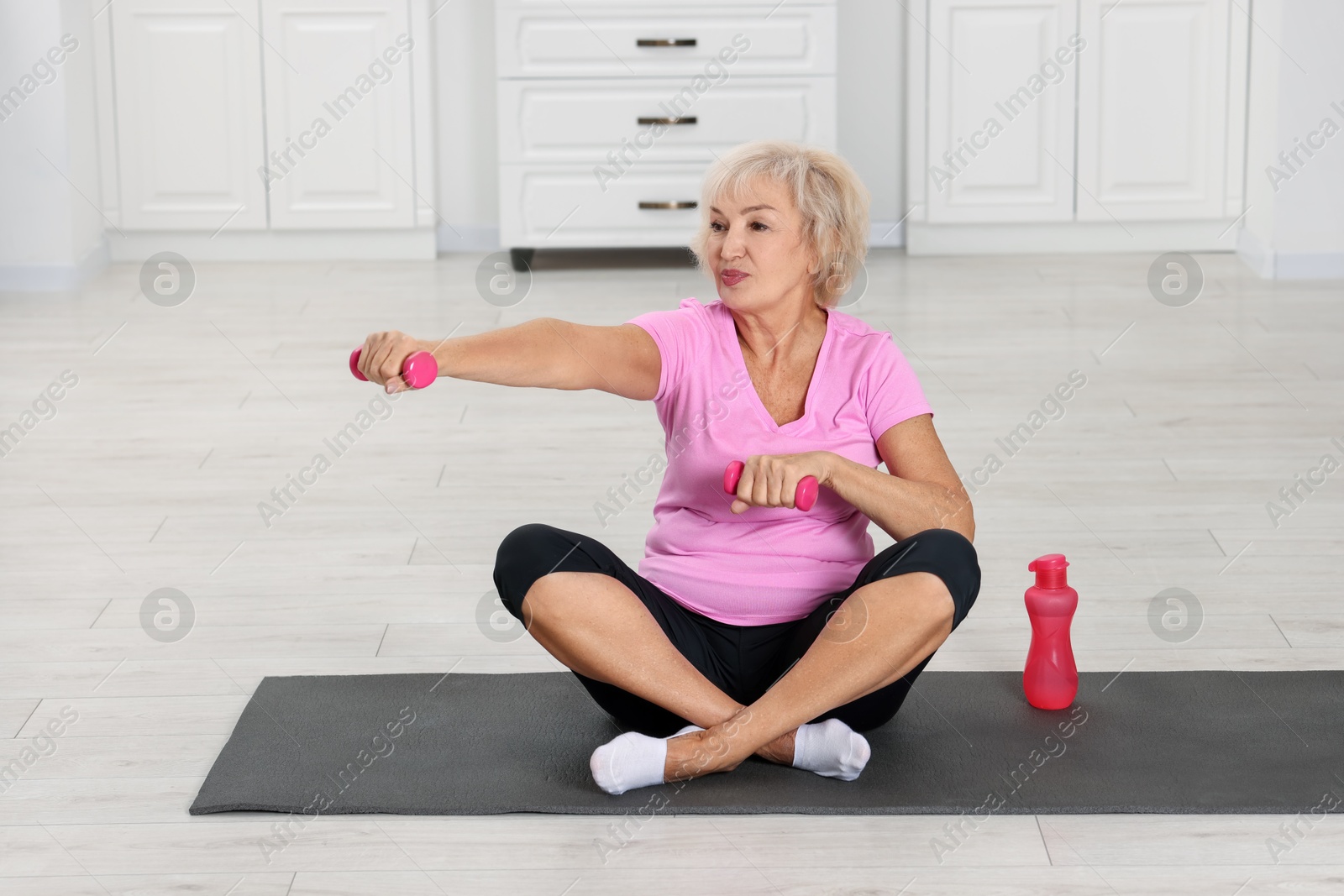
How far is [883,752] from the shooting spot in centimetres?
181

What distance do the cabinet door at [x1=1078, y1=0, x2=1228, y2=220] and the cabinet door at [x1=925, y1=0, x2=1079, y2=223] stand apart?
0.07 m

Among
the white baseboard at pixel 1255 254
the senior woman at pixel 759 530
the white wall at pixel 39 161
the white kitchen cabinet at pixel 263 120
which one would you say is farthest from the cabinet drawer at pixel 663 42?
the senior woman at pixel 759 530

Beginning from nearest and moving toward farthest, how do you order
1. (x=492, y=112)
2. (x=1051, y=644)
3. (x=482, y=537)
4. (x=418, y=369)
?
(x=418, y=369) < (x=1051, y=644) < (x=482, y=537) < (x=492, y=112)

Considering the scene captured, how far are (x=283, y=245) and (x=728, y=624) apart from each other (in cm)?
399

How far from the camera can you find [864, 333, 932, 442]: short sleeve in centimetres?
182

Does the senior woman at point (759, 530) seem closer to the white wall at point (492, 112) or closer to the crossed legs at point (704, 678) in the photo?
the crossed legs at point (704, 678)

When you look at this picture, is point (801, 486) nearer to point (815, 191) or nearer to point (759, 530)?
point (759, 530)

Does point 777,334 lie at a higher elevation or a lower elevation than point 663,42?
lower

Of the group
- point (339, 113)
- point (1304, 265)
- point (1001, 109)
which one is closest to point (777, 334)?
point (1304, 265)

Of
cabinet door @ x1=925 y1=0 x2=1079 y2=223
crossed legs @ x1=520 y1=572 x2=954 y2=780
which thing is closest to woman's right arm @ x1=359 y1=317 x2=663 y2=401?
crossed legs @ x1=520 y1=572 x2=954 y2=780

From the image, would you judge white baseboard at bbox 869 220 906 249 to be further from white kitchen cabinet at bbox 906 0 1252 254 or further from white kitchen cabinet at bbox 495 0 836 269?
white kitchen cabinet at bbox 495 0 836 269

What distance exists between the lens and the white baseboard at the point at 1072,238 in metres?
5.38

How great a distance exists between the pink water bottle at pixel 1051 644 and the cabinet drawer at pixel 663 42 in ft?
11.3

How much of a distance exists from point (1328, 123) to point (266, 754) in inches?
160
